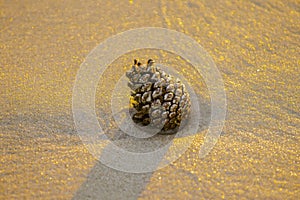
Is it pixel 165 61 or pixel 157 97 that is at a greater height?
pixel 165 61

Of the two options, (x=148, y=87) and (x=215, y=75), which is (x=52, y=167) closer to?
(x=148, y=87)

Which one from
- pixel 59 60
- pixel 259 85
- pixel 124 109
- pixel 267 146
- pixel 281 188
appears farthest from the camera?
pixel 59 60

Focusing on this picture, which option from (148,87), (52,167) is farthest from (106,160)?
(148,87)

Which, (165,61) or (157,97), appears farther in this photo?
(165,61)
